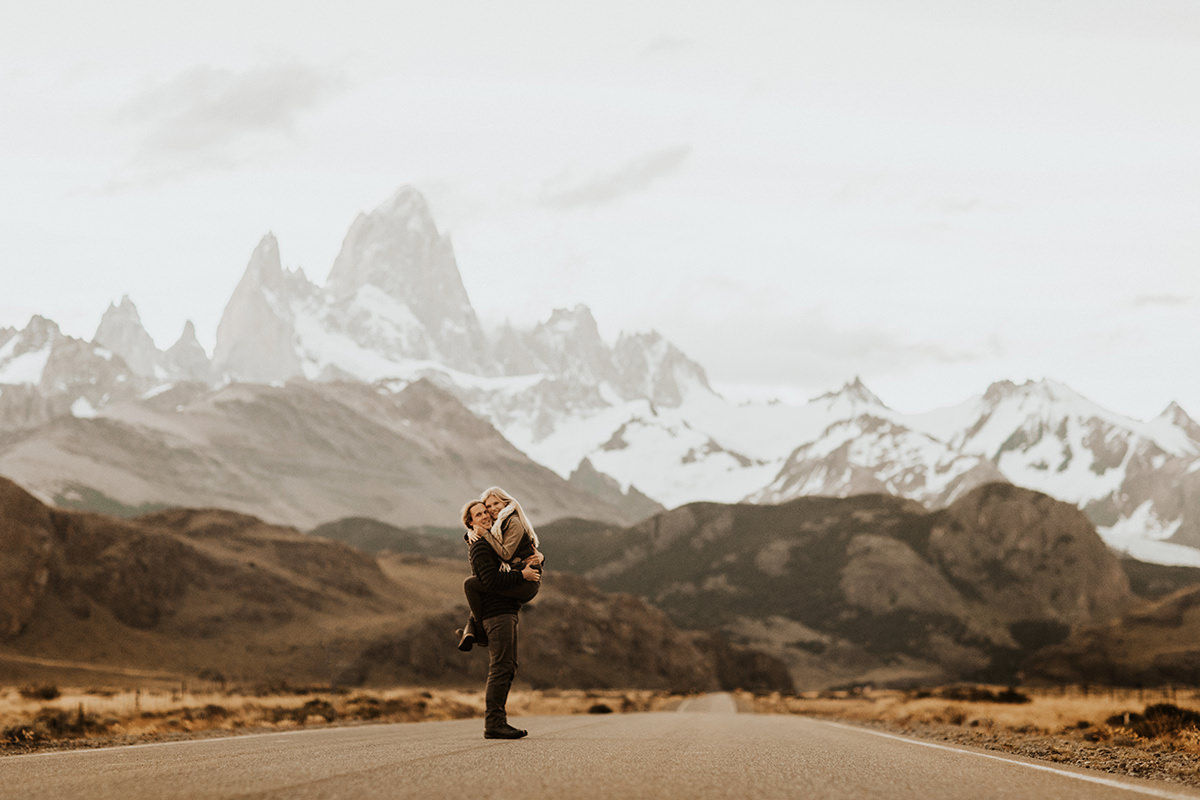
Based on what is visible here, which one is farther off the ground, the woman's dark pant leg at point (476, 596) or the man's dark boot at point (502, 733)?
the woman's dark pant leg at point (476, 596)

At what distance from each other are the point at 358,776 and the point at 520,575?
177 inches

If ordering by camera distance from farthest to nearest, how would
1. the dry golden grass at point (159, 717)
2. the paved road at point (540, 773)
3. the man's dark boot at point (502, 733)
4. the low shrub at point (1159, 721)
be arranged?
the dry golden grass at point (159, 717) → the low shrub at point (1159, 721) → the man's dark boot at point (502, 733) → the paved road at point (540, 773)

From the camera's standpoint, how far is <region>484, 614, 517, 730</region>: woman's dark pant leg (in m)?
13.5

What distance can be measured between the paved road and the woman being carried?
1.26 meters

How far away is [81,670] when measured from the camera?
99.6 m

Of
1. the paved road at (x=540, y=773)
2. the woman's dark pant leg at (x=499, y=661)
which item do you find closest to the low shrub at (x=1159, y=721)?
the paved road at (x=540, y=773)

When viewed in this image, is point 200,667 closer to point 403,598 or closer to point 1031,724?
point 403,598

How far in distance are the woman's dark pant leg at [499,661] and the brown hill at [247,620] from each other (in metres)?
86.9

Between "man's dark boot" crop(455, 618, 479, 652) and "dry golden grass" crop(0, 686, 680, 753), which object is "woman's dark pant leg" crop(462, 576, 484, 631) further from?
"dry golden grass" crop(0, 686, 680, 753)

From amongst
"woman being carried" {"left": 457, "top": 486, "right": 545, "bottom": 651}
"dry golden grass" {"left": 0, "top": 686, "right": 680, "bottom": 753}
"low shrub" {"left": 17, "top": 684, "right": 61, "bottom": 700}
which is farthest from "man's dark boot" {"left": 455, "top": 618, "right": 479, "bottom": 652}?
"low shrub" {"left": 17, "top": 684, "right": 61, "bottom": 700}

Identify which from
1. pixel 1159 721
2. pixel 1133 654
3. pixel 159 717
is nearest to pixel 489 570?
pixel 1159 721

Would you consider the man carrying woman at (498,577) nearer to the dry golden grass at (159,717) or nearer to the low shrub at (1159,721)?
the dry golden grass at (159,717)

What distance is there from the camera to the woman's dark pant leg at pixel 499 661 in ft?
44.2

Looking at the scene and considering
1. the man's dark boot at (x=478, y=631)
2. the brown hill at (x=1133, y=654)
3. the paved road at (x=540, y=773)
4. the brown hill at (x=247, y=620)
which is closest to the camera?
the paved road at (x=540, y=773)
